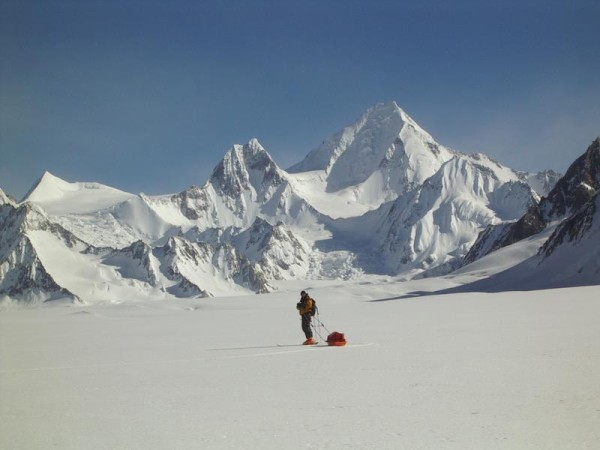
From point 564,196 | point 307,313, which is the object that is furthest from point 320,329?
point 564,196

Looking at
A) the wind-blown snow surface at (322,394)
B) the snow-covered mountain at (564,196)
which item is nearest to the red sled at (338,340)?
the wind-blown snow surface at (322,394)

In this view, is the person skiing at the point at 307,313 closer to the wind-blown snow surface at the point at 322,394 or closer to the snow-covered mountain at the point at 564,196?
the wind-blown snow surface at the point at 322,394

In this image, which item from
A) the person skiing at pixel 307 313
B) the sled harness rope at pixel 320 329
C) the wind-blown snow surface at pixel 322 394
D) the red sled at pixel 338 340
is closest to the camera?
the wind-blown snow surface at pixel 322 394

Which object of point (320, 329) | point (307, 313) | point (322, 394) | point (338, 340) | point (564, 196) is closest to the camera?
point (322, 394)

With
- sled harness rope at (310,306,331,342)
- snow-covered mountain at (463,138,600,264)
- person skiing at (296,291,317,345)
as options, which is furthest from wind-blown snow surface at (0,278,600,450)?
snow-covered mountain at (463,138,600,264)

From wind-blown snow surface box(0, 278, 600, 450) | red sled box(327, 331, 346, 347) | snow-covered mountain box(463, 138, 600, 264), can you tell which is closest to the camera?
wind-blown snow surface box(0, 278, 600, 450)

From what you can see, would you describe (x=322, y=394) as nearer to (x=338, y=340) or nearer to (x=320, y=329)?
(x=338, y=340)

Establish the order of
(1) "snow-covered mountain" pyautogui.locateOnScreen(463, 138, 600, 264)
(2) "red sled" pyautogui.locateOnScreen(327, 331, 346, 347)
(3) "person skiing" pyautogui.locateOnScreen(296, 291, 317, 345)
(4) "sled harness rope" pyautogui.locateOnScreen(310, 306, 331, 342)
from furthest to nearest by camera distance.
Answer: (1) "snow-covered mountain" pyautogui.locateOnScreen(463, 138, 600, 264) → (4) "sled harness rope" pyautogui.locateOnScreen(310, 306, 331, 342) → (3) "person skiing" pyautogui.locateOnScreen(296, 291, 317, 345) → (2) "red sled" pyautogui.locateOnScreen(327, 331, 346, 347)

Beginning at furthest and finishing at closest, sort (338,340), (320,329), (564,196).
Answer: (564,196) → (320,329) → (338,340)

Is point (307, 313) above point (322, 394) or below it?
above

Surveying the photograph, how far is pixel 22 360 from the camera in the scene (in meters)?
15.4

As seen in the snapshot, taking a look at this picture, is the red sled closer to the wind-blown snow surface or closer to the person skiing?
the wind-blown snow surface

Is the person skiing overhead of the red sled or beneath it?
overhead

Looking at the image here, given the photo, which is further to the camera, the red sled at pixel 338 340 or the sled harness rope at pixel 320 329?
the sled harness rope at pixel 320 329
